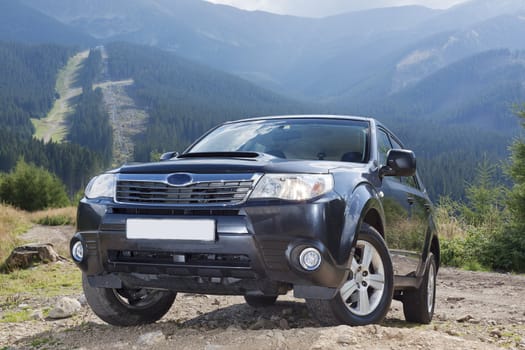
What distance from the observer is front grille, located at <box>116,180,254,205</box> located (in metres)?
3.22

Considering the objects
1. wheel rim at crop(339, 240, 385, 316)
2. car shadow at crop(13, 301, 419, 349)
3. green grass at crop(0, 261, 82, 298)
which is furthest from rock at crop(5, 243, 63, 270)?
wheel rim at crop(339, 240, 385, 316)

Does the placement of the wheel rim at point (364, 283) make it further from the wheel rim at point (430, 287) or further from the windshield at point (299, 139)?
the wheel rim at point (430, 287)

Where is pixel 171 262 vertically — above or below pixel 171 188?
below

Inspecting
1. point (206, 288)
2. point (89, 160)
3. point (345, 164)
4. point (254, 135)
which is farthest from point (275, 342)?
point (89, 160)

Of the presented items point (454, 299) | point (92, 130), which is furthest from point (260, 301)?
point (92, 130)

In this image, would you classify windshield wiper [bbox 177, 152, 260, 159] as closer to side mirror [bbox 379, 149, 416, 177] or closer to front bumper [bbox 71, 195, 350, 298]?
front bumper [bbox 71, 195, 350, 298]

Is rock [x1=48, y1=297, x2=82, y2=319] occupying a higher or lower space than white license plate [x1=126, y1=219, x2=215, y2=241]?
lower

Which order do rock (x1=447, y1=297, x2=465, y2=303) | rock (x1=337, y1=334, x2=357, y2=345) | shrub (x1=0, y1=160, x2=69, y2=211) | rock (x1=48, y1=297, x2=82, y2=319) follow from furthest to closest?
1. shrub (x1=0, y1=160, x2=69, y2=211)
2. rock (x1=447, y1=297, x2=465, y2=303)
3. rock (x1=48, y1=297, x2=82, y2=319)
4. rock (x1=337, y1=334, x2=357, y2=345)

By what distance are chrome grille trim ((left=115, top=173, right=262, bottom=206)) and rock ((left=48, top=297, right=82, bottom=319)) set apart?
7.59 feet

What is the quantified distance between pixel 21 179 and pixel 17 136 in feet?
319

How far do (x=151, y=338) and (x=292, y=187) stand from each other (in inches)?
53.2

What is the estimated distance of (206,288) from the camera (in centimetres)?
342

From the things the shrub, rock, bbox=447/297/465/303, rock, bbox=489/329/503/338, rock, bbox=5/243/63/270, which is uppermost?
rock, bbox=489/329/503/338

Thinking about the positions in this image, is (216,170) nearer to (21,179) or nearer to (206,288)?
(206,288)
